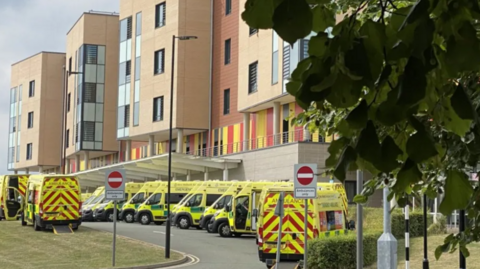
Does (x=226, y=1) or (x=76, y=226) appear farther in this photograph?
(x=226, y=1)

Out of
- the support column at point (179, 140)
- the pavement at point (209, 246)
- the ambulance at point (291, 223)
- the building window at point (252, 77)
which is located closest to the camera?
the ambulance at point (291, 223)

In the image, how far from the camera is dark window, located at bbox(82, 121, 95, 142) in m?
78.1

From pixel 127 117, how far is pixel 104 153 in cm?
1421

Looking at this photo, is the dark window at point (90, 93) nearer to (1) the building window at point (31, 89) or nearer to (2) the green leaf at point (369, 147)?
(1) the building window at point (31, 89)

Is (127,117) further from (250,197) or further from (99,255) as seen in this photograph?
(99,255)

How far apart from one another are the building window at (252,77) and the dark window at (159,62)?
12.1 m

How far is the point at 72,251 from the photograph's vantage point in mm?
A: 27812

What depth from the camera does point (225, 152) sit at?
58031 millimetres

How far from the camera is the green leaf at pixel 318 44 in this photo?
2447mm

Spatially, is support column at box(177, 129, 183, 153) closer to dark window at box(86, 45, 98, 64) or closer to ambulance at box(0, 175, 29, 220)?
ambulance at box(0, 175, 29, 220)

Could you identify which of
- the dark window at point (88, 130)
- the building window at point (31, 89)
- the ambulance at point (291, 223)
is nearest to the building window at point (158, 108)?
the dark window at point (88, 130)

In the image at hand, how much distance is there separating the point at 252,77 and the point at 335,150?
4829 cm

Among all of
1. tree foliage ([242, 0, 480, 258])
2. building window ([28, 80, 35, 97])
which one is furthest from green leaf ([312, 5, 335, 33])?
building window ([28, 80, 35, 97])

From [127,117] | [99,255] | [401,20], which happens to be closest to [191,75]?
[127,117]
